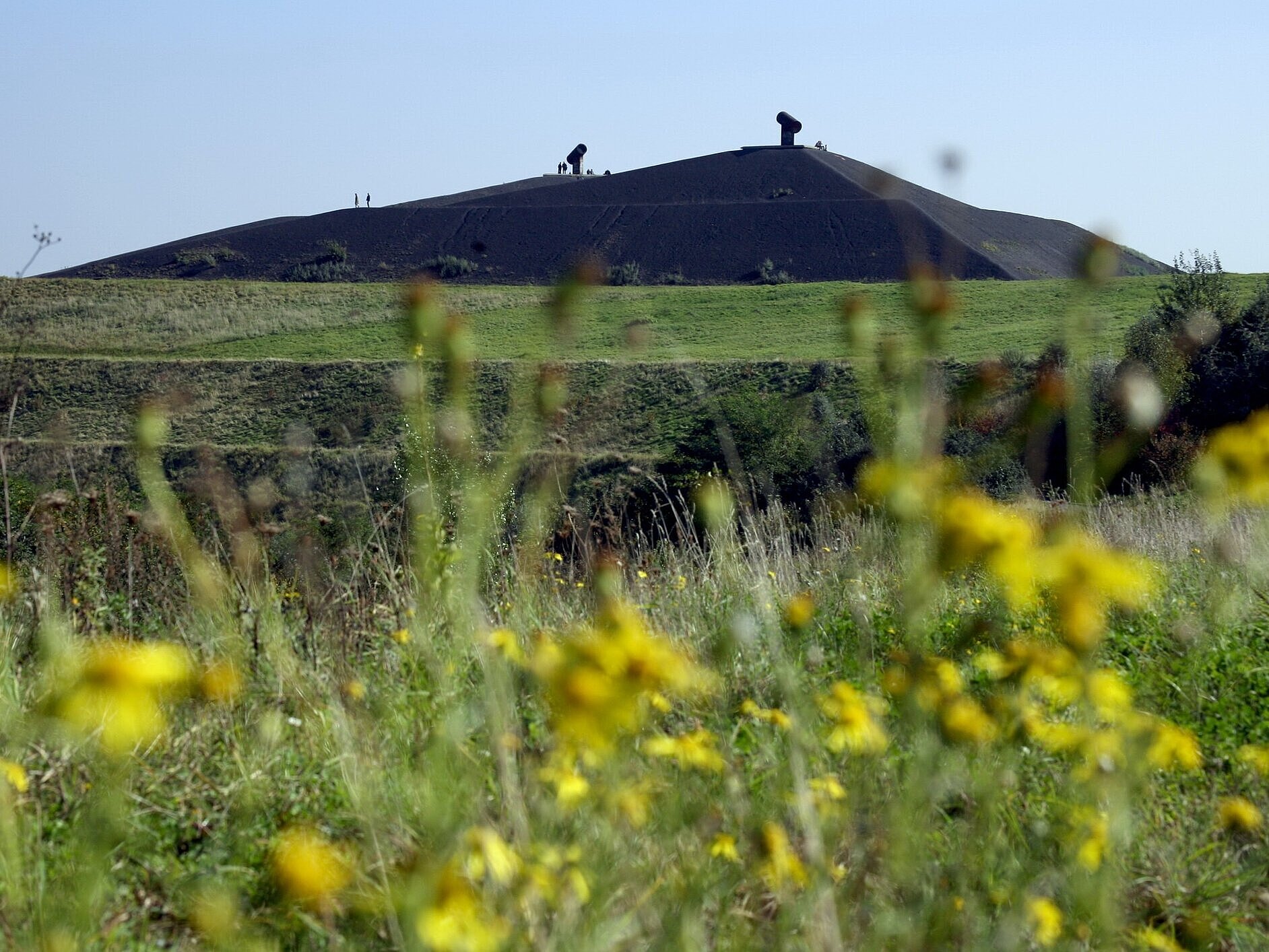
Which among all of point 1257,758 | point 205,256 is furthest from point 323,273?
point 1257,758

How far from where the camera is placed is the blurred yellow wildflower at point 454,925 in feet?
3.71

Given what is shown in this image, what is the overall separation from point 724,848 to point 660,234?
56.6 meters

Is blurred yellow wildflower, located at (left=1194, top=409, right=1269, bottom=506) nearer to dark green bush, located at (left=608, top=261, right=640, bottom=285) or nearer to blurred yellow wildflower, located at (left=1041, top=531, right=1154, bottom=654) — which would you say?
blurred yellow wildflower, located at (left=1041, top=531, right=1154, bottom=654)

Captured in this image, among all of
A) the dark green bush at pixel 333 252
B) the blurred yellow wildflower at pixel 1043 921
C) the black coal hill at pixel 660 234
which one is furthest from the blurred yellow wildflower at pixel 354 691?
the dark green bush at pixel 333 252

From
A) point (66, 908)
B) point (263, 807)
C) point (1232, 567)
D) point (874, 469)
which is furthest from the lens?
point (1232, 567)

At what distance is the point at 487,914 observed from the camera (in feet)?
4.20

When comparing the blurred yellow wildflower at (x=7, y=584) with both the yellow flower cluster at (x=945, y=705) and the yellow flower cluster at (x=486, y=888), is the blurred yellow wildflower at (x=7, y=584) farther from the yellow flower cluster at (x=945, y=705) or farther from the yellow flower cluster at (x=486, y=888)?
the yellow flower cluster at (x=945, y=705)

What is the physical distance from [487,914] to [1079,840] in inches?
34.6

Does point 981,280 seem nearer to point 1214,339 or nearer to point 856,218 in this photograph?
point 856,218

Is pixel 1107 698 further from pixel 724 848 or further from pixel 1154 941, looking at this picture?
pixel 724 848

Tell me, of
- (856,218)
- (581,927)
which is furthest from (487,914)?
Answer: (856,218)

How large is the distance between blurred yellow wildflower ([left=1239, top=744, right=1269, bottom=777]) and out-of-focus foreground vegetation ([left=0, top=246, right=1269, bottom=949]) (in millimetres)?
16

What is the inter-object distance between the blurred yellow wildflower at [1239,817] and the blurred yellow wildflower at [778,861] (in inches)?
28.3

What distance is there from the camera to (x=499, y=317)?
143 feet
